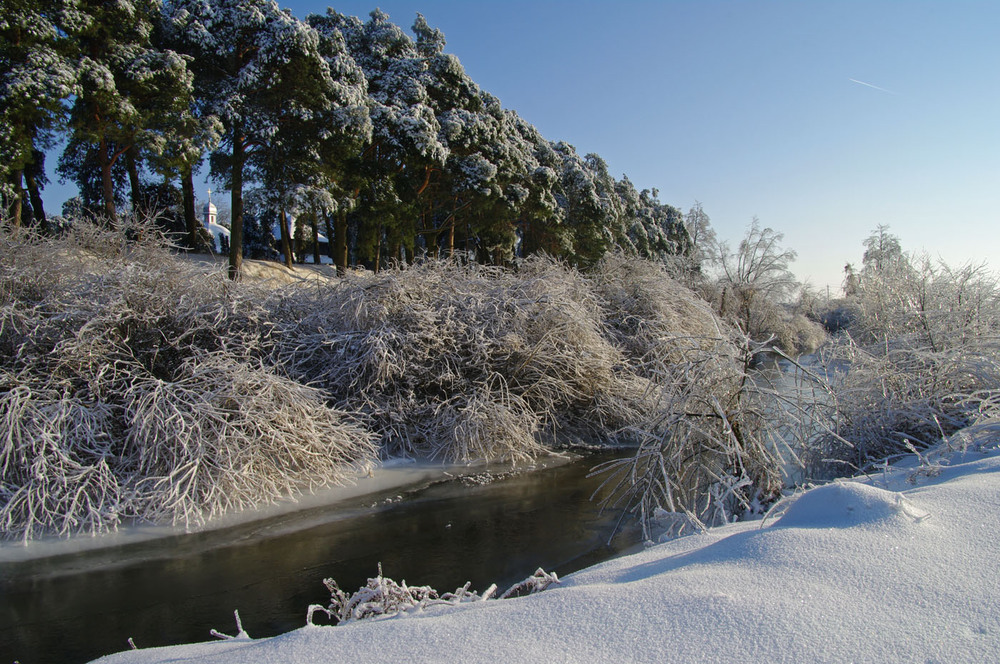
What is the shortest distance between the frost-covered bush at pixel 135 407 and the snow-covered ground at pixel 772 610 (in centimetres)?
372

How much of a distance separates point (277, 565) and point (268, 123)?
47.4 ft

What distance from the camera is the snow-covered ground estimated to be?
1.88m

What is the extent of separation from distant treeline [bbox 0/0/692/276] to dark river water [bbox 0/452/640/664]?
7297mm

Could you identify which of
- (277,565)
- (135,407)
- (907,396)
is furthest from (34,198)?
(907,396)

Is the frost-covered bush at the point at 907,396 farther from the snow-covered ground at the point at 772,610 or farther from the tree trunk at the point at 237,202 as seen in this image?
the tree trunk at the point at 237,202

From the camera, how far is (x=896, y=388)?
656cm

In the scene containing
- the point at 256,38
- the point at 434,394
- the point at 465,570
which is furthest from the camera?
the point at 256,38

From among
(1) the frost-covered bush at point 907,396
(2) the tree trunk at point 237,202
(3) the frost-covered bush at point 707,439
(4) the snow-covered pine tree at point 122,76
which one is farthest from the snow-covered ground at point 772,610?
(2) the tree trunk at point 237,202

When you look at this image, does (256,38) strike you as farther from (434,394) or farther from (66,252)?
(434,394)

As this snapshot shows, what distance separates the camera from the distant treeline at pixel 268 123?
43.4 ft

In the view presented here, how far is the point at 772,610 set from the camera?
207cm

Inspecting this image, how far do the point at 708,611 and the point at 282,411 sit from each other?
5951 mm

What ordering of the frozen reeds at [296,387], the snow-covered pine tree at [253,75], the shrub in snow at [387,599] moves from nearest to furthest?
the shrub in snow at [387,599]
the frozen reeds at [296,387]
the snow-covered pine tree at [253,75]

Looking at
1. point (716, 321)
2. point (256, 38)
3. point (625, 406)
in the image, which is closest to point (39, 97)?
point (256, 38)
